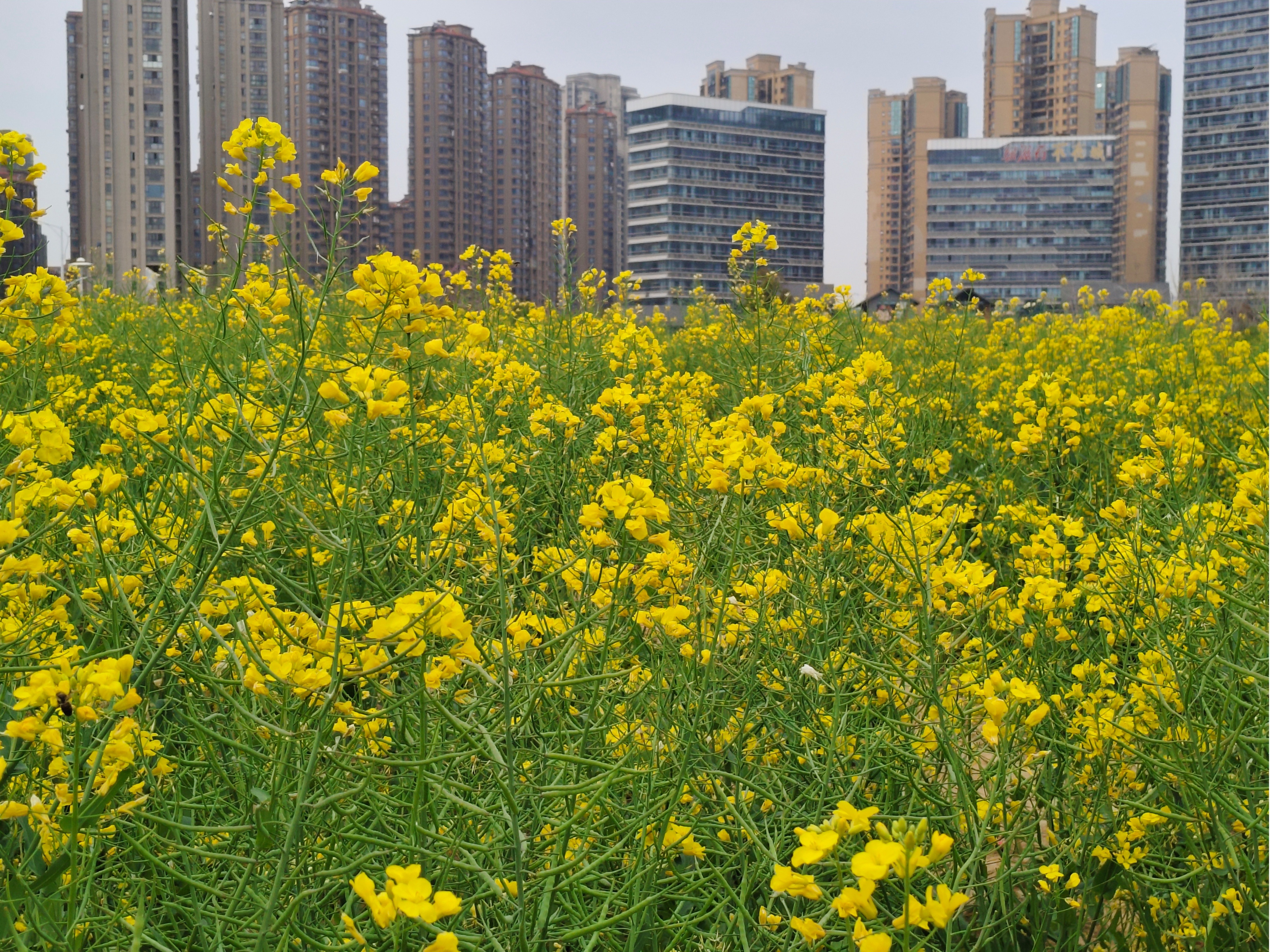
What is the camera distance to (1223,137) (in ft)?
256

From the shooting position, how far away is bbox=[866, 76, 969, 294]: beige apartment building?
111438 millimetres

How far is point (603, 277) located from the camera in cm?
555

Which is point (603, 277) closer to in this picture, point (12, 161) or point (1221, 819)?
point (12, 161)

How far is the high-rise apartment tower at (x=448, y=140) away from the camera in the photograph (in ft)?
213

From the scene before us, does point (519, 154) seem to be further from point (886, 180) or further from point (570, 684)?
point (570, 684)

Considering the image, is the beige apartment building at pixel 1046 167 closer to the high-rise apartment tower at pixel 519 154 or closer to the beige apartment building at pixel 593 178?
the beige apartment building at pixel 593 178

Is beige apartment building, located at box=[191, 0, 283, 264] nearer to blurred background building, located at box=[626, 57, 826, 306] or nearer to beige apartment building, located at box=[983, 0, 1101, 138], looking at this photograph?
blurred background building, located at box=[626, 57, 826, 306]

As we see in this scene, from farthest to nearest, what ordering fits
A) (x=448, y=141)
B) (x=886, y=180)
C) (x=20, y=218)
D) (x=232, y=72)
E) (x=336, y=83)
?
(x=886, y=180) → (x=448, y=141) → (x=336, y=83) → (x=232, y=72) → (x=20, y=218)

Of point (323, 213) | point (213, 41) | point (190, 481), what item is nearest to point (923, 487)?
point (323, 213)

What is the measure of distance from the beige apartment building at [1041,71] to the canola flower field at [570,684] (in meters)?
114

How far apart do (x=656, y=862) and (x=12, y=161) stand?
172cm

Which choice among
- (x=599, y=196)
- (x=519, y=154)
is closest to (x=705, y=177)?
(x=599, y=196)

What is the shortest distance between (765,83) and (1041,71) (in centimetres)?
3031

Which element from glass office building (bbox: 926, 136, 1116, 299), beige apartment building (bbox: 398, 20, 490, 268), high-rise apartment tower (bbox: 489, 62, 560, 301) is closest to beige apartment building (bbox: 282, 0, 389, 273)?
beige apartment building (bbox: 398, 20, 490, 268)
